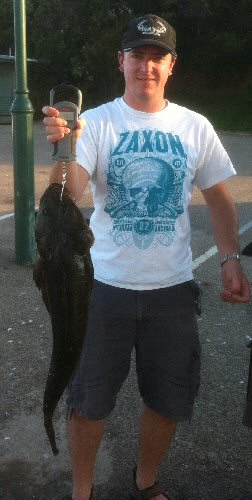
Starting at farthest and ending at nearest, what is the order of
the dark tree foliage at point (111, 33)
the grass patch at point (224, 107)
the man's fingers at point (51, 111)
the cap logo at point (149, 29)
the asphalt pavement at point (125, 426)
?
the dark tree foliage at point (111, 33)
the grass patch at point (224, 107)
the asphalt pavement at point (125, 426)
the cap logo at point (149, 29)
the man's fingers at point (51, 111)

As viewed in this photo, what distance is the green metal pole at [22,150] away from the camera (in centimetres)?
616

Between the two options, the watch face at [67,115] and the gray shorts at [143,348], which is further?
the gray shorts at [143,348]

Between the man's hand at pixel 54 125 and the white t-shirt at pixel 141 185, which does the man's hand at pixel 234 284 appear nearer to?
the white t-shirt at pixel 141 185

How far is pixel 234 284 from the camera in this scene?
2.92 m

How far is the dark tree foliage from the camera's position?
33438 mm

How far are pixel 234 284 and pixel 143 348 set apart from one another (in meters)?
0.50

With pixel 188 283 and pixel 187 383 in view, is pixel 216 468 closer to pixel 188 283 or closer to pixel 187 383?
pixel 187 383

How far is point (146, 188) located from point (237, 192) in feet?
28.8

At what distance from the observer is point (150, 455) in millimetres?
3035

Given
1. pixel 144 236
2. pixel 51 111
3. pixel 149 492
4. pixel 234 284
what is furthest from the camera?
pixel 149 492

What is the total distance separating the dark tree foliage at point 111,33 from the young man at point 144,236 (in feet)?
99.9

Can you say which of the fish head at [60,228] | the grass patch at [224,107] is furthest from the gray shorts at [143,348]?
the grass patch at [224,107]

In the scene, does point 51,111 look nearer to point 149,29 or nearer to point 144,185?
point 144,185

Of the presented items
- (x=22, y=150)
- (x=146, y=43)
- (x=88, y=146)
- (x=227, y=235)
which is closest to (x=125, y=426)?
(x=227, y=235)
